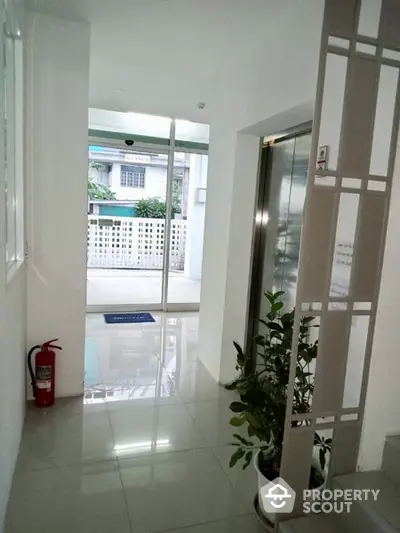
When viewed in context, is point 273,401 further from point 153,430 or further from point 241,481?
point 153,430

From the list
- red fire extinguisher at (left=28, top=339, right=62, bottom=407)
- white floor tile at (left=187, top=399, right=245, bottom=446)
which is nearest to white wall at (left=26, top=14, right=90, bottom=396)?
red fire extinguisher at (left=28, top=339, right=62, bottom=407)

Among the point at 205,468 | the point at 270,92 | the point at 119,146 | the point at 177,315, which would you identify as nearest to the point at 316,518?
the point at 205,468

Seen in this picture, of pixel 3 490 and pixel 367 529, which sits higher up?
pixel 367 529

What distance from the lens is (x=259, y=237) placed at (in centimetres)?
348

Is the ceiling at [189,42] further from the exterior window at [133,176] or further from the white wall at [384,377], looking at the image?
the exterior window at [133,176]

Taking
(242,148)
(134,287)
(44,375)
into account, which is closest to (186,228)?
(134,287)

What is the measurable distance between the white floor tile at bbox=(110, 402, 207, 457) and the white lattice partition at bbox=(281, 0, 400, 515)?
1056 mm

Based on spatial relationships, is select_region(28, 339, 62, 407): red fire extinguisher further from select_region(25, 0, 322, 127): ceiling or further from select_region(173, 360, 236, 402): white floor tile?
select_region(25, 0, 322, 127): ceiling

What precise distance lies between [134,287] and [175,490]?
528cm

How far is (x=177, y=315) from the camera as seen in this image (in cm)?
608

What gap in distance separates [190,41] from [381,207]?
2.26 metres

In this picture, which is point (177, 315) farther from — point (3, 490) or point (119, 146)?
point (3, 490)

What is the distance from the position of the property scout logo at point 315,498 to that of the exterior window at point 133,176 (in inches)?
209

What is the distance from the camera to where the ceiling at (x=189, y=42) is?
8.30 feet
